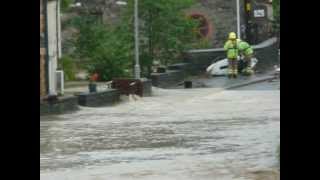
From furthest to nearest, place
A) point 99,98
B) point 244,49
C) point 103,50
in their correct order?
point 244,49 → point 103,50 → point 99,98

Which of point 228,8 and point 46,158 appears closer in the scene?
point 46,158

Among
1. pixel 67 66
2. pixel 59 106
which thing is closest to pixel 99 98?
pixel 59 106

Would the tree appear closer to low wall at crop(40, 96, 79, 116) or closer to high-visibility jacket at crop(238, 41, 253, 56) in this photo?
high-visibility jacket at crop(238, 41, 253, 56)

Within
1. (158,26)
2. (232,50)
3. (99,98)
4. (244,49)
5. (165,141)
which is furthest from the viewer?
(244,49)

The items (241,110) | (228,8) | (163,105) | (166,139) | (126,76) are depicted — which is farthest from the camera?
(228,8)

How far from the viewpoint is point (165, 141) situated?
45.1 ft

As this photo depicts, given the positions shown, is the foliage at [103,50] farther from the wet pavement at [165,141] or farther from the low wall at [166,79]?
the wet pavement at [165,141]

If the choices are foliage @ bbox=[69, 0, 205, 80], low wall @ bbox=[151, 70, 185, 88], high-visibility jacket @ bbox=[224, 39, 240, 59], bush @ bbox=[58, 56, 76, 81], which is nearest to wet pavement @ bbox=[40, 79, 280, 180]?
bush @ bbox=[58, 56, 76, 81]

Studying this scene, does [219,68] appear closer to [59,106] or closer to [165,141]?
[59,106]

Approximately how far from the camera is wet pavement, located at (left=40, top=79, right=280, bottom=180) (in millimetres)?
10180
